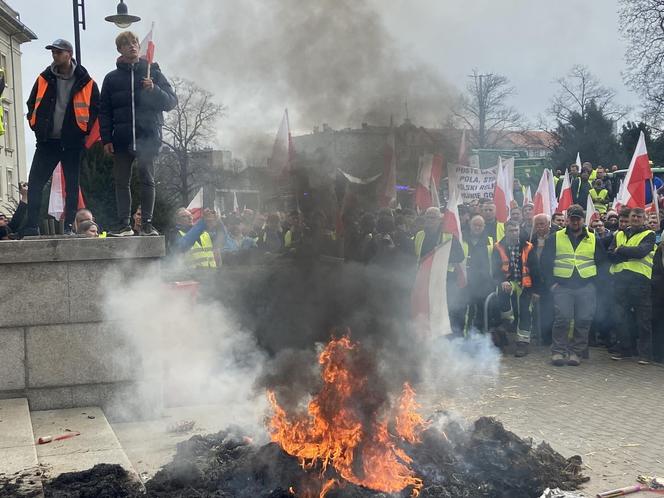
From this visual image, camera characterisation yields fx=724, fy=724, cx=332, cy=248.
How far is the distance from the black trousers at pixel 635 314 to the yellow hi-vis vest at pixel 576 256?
0.56 meters

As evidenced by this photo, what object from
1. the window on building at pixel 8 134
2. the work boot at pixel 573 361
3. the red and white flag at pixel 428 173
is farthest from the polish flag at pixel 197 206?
the window on building at pixel 8 134

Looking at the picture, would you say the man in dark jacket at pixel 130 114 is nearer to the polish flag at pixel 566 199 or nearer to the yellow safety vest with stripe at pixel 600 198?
the polish flag at pixel 566 199

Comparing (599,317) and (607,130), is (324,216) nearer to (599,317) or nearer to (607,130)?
(599,317)

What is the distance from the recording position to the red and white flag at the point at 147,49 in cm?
690

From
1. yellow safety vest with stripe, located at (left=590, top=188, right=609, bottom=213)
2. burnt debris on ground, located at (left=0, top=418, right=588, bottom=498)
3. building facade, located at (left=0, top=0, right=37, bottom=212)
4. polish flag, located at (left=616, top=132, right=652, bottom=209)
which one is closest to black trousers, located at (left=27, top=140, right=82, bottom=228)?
burnt debris on ground, located at (left=0, top=418, right=588, bottom=498)

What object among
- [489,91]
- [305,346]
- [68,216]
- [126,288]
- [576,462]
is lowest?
[576,462]

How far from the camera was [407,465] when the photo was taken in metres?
5.07

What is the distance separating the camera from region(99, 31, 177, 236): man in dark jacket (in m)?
6.77

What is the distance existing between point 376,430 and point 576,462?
1.65 m

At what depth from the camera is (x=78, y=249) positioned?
6.34 metres

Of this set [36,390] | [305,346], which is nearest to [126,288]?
[36,390]

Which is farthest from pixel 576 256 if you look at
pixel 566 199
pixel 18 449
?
pixel 18 449

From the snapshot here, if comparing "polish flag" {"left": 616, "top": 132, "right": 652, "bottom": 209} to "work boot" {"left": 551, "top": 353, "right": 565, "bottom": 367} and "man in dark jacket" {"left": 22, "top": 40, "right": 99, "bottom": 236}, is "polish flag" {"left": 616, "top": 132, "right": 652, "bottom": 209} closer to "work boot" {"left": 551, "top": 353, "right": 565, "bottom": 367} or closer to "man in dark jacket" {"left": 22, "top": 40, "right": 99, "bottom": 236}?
"work boot" {"left": 551, "top": 353, "right": 565, "bottom": 367}

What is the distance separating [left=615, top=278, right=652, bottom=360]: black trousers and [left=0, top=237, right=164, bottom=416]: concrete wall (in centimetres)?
667
